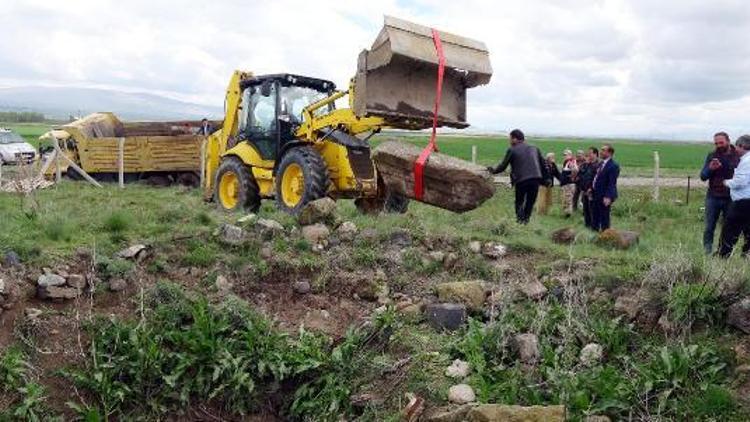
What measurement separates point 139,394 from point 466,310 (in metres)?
2.74

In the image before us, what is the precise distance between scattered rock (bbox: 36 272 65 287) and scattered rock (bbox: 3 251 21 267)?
10.5 inches

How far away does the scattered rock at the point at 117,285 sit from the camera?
682 cm

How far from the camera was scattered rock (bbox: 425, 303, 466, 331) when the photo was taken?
656 cm

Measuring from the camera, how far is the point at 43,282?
21.7ft

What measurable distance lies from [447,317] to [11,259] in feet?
12.3

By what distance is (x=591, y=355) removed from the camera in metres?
5.88

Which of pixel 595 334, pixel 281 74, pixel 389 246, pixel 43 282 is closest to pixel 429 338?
pixel 595 334

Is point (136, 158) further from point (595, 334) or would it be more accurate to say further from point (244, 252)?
point (595, 334)

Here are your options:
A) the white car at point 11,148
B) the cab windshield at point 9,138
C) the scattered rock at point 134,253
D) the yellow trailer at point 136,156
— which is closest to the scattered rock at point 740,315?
the scattered rock at point 134,253

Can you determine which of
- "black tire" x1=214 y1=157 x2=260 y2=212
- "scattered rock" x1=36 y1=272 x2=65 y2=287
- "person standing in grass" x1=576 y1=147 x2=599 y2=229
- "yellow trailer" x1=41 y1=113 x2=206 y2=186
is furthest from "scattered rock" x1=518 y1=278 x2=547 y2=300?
"yellow trailer" x1=41 y1=113 x2=206 y2=186

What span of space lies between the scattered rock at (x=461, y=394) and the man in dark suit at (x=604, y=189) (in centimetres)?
570

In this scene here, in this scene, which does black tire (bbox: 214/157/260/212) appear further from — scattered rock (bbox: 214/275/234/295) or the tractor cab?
scattered rock (bbox: 214/275/234/295)

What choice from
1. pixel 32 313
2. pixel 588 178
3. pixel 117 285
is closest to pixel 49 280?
pixel 32 313

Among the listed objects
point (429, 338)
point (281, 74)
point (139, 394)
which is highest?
point (281, 74)
